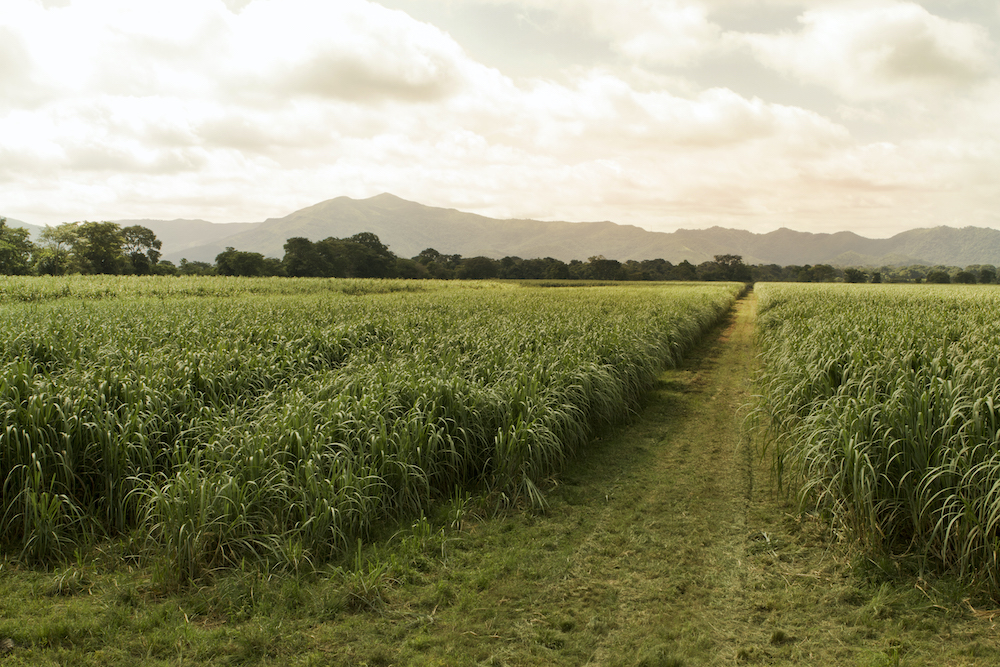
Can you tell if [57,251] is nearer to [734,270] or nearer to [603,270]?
[603,270]

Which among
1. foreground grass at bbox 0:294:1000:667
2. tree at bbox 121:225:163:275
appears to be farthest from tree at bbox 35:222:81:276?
foreground grass at bbox 0:294:1000:667

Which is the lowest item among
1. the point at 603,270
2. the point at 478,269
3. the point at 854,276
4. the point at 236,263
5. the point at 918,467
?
the point at 918,467

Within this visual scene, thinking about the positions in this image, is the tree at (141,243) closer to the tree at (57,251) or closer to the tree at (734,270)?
the tree at (57,251)

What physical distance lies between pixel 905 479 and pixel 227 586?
5557mm

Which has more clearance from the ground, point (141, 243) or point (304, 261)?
point (141, 243)

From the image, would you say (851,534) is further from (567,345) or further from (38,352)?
(38,352)

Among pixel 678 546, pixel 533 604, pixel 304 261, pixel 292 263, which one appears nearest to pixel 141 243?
pixel 292 263

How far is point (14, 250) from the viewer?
6072cm

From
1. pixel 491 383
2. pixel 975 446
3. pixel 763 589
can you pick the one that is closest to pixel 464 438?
pixel 491 383

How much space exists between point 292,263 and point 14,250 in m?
31.4

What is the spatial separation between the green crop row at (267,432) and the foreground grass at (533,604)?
0.37 meters

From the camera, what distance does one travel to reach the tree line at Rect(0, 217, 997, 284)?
6400 centimetres

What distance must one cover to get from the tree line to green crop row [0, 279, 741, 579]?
200 feet

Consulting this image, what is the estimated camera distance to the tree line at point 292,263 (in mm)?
64000
